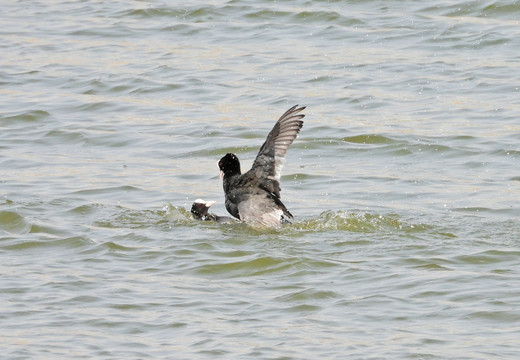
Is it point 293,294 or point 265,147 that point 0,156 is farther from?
point 293,294

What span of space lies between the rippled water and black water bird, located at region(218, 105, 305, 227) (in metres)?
0.18

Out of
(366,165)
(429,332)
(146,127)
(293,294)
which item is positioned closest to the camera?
(429,332)

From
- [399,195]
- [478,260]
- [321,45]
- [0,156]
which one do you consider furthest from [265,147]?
[321,45]

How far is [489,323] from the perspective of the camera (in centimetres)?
662

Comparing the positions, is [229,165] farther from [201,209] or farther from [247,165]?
[247,165]

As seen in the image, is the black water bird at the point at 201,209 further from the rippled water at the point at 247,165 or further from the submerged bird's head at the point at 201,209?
the rippled water at the point at 247,165

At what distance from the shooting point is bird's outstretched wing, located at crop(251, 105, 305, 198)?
922 centimetres

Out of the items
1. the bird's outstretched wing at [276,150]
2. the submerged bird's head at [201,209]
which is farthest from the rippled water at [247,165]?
the bird's outstretched wing at [276,150]

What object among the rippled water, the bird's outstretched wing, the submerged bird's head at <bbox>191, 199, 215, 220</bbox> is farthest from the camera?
the submerged bird's head at <bbox>191, 199, 215, 220</bbox>

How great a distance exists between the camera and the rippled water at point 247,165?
22.0 ft

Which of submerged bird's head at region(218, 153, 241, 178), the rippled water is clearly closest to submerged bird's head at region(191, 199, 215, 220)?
the rippled water

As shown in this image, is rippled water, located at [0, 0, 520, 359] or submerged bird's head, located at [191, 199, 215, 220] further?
submerged bird's head, located at [191, 199, 215, 220]

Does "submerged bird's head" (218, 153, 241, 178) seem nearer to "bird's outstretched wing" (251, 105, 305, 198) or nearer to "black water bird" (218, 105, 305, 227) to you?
"black water bird" (218, 105, 305, 227)

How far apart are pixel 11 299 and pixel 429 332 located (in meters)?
2.74
